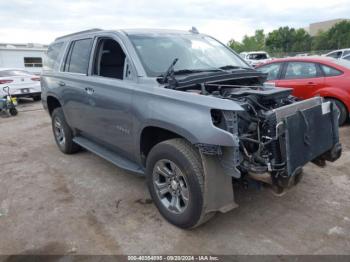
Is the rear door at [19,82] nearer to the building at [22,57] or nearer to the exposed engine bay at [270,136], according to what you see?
the exposed engine bay at [270,136]

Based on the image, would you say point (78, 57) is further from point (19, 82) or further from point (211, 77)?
point (19, 82)

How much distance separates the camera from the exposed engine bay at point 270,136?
2873 millimetres

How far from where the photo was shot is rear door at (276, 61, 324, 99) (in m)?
6.89

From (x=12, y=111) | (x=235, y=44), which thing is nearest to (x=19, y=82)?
(x=12, y=111)

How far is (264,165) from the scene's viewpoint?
2912 millimetres

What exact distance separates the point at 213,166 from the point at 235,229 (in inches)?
33.5

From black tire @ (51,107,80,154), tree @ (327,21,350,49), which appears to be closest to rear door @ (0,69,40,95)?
black tire @ (51,107,80,154)

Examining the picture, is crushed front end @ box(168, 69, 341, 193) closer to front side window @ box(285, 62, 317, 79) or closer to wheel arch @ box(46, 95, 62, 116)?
wheel arch @ box(46, 95, 62, 116)

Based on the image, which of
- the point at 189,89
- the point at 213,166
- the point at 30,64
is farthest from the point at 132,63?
the point at 30,64

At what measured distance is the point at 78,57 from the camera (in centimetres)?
501

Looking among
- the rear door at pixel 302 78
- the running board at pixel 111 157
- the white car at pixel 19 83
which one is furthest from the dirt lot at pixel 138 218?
the white car at pixel 19 83

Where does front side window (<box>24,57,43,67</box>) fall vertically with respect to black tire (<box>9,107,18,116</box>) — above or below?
above

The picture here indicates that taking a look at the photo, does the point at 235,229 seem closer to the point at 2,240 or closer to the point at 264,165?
the point at 264,165

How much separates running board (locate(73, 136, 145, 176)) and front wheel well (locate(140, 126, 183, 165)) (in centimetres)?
17
